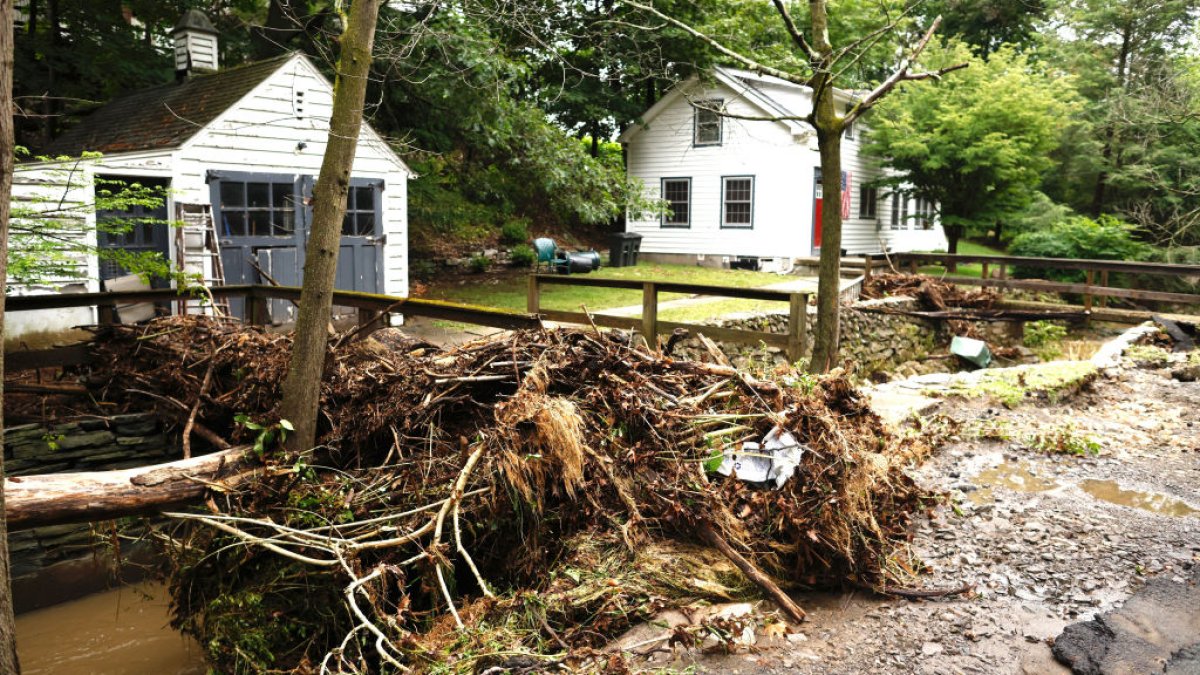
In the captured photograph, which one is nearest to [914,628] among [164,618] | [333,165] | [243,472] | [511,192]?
[243,472]

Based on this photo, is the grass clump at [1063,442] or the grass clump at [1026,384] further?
the grass clump at [1026,384]

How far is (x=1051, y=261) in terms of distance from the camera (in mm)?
16078

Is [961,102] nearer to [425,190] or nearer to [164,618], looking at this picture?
[425,190]

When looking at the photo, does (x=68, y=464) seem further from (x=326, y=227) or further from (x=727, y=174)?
(x=727, y=174)

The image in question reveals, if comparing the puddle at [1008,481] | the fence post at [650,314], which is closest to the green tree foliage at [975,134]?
the fence post at [650,314]

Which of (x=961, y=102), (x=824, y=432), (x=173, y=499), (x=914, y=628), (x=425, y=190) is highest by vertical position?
(x=961, y=102)

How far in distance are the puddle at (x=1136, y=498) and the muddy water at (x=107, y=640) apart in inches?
234

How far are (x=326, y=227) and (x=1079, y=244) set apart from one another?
2208 cm

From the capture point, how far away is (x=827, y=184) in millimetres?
7812

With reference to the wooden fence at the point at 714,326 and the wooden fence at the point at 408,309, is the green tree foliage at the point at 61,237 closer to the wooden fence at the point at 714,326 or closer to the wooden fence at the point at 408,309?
the wooden fence at the point at 408,309

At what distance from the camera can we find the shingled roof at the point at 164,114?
10.7 m

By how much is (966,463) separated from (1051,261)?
38.9ft

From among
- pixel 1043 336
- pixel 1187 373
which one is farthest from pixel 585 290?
pixel 1187 373

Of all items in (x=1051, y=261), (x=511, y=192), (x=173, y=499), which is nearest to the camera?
(x=173, y=499)
